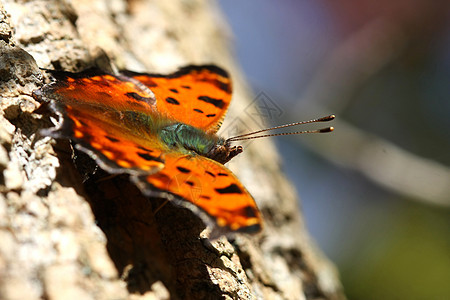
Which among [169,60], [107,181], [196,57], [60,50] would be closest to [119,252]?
[107,181]

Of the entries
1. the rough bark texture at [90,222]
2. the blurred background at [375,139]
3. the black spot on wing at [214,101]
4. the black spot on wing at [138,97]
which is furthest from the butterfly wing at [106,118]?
the blurred background at [375,139]

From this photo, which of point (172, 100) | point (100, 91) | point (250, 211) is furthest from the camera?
point (172, 100)

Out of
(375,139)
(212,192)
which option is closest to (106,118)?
(212,192)

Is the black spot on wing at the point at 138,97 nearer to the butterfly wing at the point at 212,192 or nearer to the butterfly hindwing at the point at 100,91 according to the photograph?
the butterfly hindwing at the point at 100,91

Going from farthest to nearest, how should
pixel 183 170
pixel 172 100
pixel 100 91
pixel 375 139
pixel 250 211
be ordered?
pixel 375 139 < pixel 172 100 < pixel 100 91 < pixel 183 170 < pixel 250 211

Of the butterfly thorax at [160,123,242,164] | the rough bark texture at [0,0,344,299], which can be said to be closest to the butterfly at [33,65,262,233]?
the butterfly thorax at [160,123,242,164]

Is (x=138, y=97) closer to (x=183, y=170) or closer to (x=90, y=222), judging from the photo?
(x=183, y=170)
